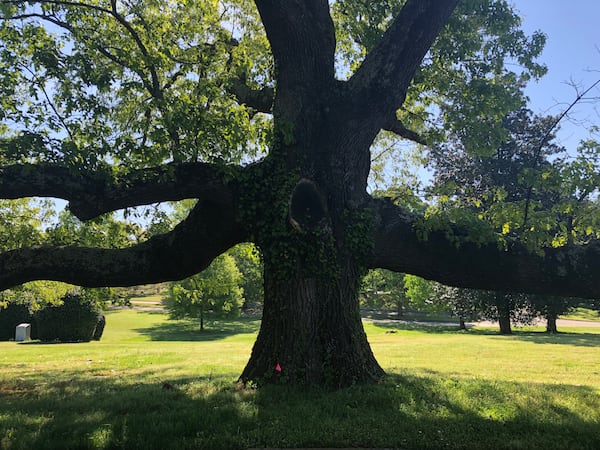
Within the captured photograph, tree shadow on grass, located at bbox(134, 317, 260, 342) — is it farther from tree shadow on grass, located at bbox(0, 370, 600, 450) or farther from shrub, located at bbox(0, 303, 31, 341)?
tree shadow on grass, located at bbox(0, 370, 600, 450)

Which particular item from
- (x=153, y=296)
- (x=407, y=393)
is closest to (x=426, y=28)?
(x=407, y=393)

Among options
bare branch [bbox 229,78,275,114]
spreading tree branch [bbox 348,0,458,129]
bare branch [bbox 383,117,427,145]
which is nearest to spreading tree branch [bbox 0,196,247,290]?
spreading tree branch [bbox 348,0,458,129]

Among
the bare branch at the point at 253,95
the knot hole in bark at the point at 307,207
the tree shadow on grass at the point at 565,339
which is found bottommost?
the tree shadow on grass at the point at 565,339

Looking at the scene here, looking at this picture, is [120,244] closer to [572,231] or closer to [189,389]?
[189,389]

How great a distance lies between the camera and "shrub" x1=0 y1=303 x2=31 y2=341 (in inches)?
1022

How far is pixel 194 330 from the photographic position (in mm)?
37906

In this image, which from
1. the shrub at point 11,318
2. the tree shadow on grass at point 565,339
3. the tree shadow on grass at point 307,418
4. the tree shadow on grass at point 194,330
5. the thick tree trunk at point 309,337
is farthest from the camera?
the tree shadow on grass at point 194,330

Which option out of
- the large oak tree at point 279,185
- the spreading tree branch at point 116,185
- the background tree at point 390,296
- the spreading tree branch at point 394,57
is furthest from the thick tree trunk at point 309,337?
the background tree at point 390,296

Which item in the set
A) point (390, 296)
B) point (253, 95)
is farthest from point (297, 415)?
point (390, 296)

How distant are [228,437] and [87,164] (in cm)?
430

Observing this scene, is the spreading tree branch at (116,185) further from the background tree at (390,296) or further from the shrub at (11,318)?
the background tree at (390,296)

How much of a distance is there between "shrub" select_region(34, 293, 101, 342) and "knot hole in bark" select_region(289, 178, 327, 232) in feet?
66.5

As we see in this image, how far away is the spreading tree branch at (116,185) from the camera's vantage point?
6664 millimetres

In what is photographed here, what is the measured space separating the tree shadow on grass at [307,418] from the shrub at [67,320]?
18250 millimetres
